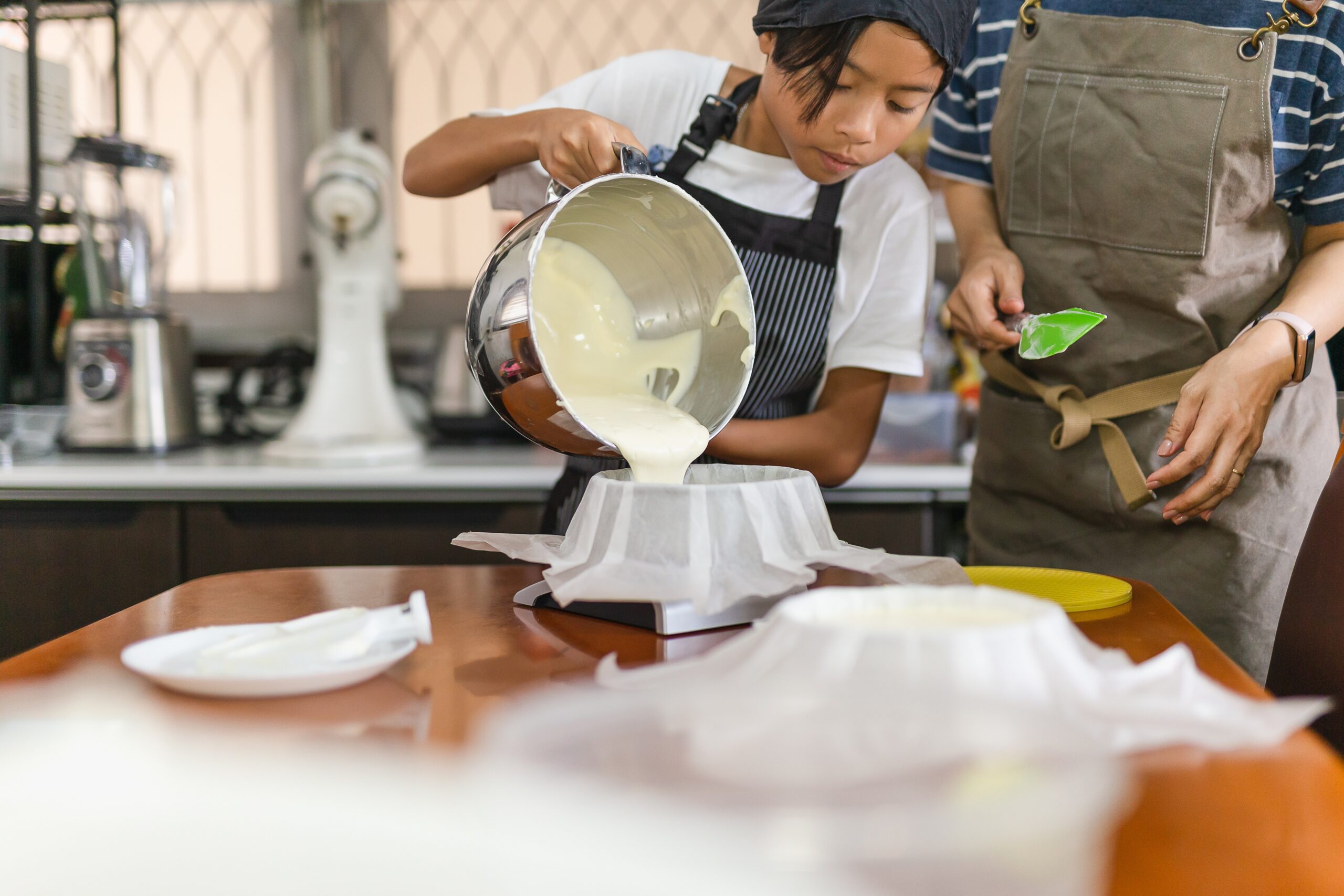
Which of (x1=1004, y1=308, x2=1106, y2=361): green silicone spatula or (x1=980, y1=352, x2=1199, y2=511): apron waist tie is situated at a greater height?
(x1=1004, y1=308, x2=1106, y2=361): green silicone spatula

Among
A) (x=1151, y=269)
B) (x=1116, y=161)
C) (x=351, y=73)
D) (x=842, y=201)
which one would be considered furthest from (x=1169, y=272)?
(x=351, y=73)

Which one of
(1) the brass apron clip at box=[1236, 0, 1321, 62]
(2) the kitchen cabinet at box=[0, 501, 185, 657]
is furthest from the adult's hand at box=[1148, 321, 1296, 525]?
(2) the kitchen cabinet at box=[0, 501, 185, 657]

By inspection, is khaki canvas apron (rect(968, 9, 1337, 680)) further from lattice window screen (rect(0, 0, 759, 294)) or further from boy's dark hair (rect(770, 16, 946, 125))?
lattice window screen (rect(0, 0, 759, 294))

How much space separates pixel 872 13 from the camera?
1.06 m

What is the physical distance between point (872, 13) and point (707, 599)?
0.61 m

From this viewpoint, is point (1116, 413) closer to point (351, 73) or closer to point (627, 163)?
point (627, 163)

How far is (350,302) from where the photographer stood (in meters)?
2.20

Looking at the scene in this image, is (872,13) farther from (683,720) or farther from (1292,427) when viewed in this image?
(683,720)

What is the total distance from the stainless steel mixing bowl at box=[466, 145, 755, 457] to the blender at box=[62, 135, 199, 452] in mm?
1393

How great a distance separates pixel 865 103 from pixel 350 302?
53.4 inches

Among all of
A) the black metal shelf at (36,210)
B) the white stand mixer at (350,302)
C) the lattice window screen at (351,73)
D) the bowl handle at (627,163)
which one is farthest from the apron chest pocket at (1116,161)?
the black metal shelf at (36,210)

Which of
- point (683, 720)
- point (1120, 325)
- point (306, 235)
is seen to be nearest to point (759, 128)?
point (1120, 325)

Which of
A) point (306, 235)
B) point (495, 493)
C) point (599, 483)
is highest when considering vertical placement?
point (306, 235)

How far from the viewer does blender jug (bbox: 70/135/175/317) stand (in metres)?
2.20
